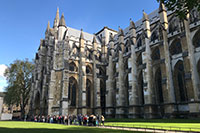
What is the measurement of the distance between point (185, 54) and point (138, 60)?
8.75 meters

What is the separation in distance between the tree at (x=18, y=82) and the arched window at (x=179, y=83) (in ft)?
97.6

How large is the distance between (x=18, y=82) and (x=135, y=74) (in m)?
24.3

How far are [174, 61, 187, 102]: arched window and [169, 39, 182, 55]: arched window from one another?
183cm

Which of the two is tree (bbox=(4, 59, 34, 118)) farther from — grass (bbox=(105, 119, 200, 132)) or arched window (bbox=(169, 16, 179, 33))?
arched window (bbox=(169, 16, 179, 33))

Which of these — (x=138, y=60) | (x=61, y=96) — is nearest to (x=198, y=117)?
(x=138, y=60)

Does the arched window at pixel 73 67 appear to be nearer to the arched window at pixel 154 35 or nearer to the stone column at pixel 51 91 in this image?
the stone column at pixel 51 91

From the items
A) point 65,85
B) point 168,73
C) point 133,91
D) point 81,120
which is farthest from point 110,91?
point 168,73

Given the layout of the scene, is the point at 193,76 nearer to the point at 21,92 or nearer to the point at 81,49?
the point at 81,49

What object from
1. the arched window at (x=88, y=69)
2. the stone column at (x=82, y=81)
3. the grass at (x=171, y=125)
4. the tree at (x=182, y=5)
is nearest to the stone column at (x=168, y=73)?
the grass at (x=171, y=125)

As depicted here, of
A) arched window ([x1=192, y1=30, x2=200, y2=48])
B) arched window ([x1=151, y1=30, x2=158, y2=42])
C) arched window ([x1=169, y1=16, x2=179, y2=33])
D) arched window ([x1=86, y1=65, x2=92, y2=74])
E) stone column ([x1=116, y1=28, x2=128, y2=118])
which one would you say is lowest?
stone column ([x1=116, y1=28, x2=128, y2=118])

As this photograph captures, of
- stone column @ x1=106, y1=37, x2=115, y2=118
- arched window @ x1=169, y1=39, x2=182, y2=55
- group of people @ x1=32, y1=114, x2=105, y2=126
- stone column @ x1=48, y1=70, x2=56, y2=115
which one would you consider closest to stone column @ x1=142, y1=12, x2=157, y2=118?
arched window @ x1=169, y1=39, x2=182, y2=55

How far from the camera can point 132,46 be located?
86.5 ft

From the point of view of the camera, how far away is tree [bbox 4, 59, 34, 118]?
1273 inches

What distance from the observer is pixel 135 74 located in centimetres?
2533
